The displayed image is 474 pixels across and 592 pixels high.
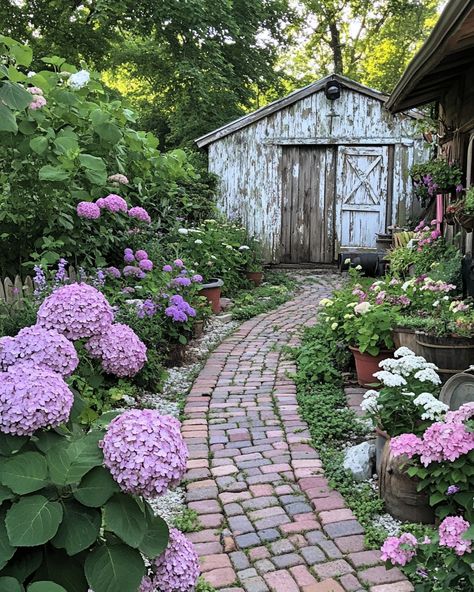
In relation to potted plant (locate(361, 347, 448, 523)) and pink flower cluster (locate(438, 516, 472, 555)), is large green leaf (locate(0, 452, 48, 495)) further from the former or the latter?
potted plant (locate(361, 347, 448, 523))

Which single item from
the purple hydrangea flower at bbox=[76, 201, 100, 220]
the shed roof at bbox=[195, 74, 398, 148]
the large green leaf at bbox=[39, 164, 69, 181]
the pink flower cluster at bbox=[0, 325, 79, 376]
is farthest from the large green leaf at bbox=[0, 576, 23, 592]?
the shed roof at bbox=[195, 74, 398, 148]

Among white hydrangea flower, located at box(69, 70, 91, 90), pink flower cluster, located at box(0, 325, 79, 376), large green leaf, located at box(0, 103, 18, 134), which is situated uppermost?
white hydrangea flower, located at box(69, 70, 91, 90)

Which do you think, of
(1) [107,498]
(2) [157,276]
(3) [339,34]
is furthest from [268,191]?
(3) [339,34]

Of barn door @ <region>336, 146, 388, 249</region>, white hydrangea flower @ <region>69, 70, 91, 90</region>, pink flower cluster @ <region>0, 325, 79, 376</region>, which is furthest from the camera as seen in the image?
barn door @ <region>336, 146, 388, 249</region>

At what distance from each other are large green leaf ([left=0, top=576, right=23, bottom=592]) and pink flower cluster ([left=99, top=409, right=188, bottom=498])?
28 cm

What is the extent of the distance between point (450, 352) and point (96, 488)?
320 cm

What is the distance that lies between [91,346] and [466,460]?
1626mm

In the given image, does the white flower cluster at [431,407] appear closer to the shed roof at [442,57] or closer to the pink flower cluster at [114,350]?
the pink flower cluster at [114,350]

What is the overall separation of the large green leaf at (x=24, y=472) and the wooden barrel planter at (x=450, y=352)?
3208 mm

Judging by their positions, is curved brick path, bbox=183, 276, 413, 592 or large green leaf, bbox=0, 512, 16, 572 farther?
curved brick path, bbox=183, 276, 413, 592

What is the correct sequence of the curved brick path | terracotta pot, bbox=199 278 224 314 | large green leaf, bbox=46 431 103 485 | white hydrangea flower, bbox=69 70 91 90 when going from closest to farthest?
large green leaf, bbox=46 431 103 485, the curved brick path, white hydrangea flower, bbox=69 70 91 90, terracotta pot, bbox=199 278 224 314

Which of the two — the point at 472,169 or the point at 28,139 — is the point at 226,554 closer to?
the point at 28,139

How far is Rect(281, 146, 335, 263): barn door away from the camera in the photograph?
11.4 meters

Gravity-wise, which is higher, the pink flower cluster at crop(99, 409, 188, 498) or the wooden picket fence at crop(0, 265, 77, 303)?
the pink flower cluster at crop(99, 409, 188, 498)
